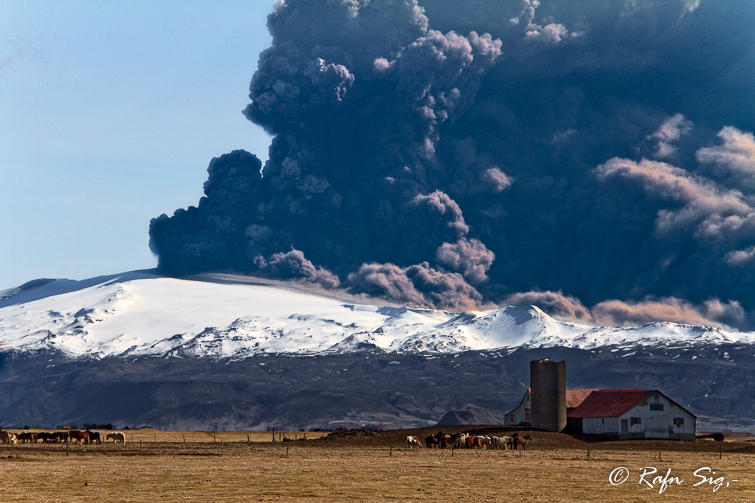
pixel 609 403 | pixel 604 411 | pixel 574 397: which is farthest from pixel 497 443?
pixel 574 397

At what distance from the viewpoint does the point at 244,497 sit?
41781 millimetres

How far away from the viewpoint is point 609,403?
356 ft

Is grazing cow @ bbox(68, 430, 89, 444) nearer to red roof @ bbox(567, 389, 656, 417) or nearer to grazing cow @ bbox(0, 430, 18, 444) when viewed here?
grazing cow @ bbox(0, 430, 18, 444)

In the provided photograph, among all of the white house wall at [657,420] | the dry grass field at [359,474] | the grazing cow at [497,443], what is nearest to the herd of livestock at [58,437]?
the dry grass field at [359,474]

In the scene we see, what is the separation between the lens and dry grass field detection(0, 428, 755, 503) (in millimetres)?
42969

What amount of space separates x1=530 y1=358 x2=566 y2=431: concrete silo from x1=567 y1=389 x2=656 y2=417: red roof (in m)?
1.69

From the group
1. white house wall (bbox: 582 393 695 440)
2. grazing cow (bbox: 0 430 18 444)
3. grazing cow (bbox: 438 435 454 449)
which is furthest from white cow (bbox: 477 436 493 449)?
grazing cow (bbox: 0 430 18 444)

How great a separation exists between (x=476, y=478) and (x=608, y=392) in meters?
65.2

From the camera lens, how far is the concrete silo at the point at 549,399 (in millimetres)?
109750

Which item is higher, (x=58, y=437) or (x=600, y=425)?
(x=600, y=425)

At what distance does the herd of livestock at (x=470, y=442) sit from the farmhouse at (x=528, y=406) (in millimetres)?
28024

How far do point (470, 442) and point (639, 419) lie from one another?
25.1m

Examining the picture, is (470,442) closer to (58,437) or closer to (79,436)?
(79,436)

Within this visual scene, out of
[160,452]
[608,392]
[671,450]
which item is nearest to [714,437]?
[608,392]
